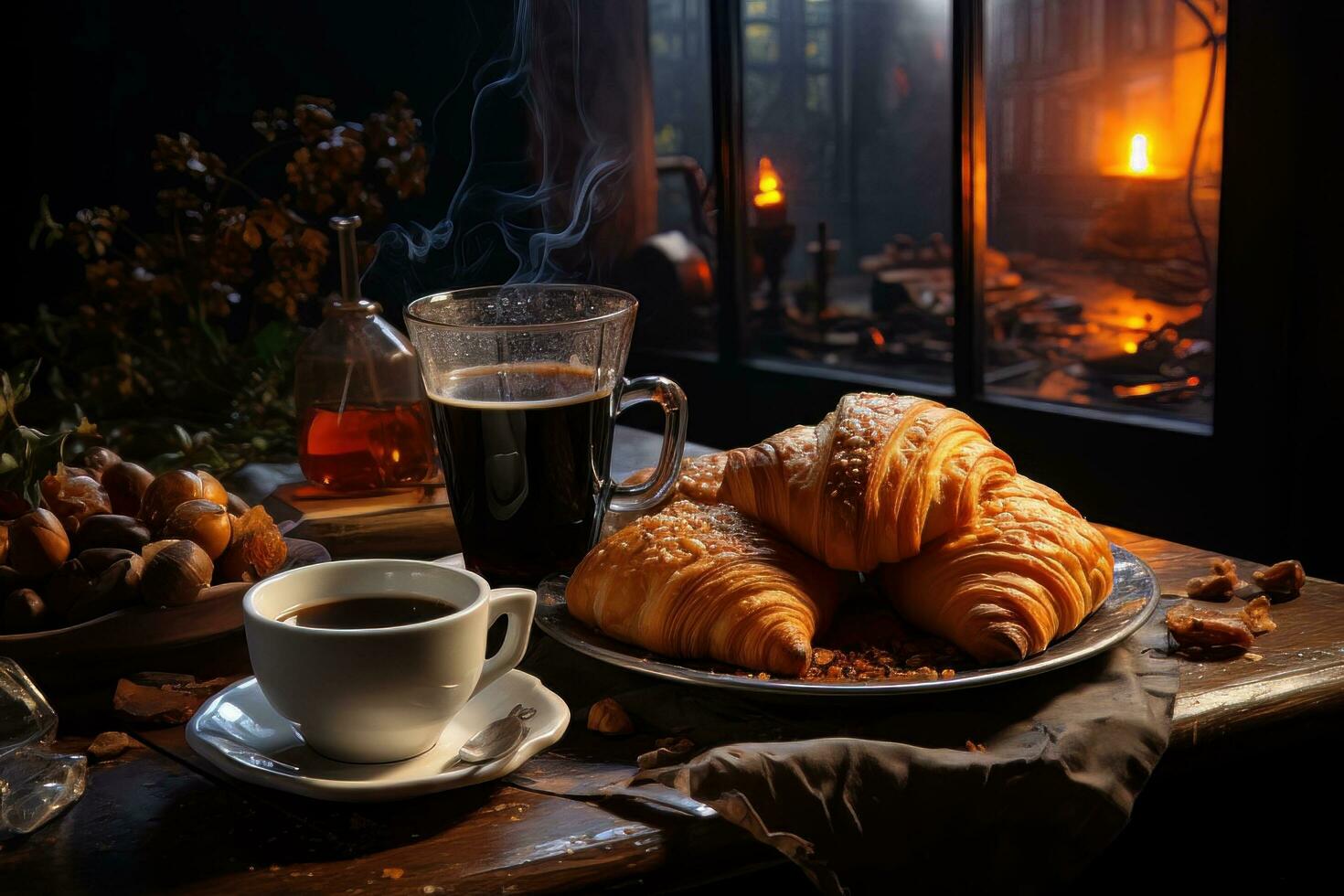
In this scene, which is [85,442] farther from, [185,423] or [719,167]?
[719,167]

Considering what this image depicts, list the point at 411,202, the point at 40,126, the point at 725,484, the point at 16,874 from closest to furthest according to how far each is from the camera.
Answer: the point at 16,874
the point at 725,484
the point at 40,126
the point at 411,202

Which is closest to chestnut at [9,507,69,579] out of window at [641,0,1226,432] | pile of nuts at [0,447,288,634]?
pile of nuts at [0,447,288,634]

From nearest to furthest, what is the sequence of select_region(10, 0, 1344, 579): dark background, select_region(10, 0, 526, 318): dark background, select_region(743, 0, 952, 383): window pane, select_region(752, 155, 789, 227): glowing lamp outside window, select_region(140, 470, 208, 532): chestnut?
select_region(140, 470, 208, 532): chestnut → select_region(10, 0, 1344, 579): dark background → select_region(743, 0, 952, 383): window pane → select_region(10, 0, 526, 318): dark background → select_region(752, 155, 789, 227): glowing lamp outside window

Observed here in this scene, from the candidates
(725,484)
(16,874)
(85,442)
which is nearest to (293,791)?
(16,874)

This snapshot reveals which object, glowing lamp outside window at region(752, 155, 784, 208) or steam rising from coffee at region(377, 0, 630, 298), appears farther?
glowing lamp outside window at region(752, 155, 784, 208)

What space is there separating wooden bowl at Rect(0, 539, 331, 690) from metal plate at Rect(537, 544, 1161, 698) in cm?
25

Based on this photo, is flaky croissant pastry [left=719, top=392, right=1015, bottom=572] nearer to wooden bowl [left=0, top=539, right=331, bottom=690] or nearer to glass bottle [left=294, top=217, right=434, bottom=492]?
wooden bowl [left=0, top=539, right=331, bottom=690]

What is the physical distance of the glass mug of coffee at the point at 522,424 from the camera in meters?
1.18

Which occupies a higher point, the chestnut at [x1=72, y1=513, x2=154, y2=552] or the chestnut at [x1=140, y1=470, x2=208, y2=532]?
the chestnut at [x1=140, y1=470, x2=208, y2=532]

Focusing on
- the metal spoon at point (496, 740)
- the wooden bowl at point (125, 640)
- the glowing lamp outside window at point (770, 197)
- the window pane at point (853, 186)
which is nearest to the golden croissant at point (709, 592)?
the metal spoon at point (496, 740)

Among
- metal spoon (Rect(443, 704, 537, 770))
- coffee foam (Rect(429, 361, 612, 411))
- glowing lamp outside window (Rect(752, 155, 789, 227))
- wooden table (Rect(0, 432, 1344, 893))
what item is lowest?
wooden table (Rect(0, 432, 1344, 893))

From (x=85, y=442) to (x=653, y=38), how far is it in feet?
7.75

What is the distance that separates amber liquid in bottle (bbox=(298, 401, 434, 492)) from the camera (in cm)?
152

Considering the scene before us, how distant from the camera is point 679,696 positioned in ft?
3.18
